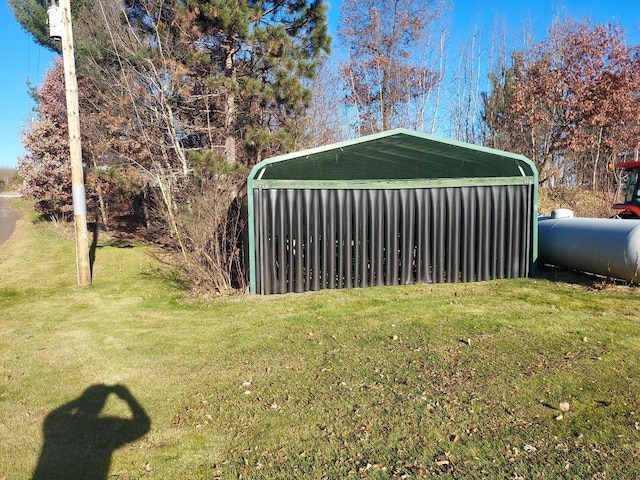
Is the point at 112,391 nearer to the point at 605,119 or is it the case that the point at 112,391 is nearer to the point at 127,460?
the point at 127,460

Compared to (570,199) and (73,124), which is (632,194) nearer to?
(570,199)

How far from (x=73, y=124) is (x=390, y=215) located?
706 centimetres

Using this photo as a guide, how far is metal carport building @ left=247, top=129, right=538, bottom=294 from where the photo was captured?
8852 millimetres

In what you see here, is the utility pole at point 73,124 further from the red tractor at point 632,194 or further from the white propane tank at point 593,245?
the red tractor at point 632,194

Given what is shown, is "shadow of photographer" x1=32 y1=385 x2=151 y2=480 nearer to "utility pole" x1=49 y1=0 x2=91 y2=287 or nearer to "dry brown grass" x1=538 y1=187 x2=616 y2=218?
"utility pole" x1=49 y1=0 x2=91 y2=287

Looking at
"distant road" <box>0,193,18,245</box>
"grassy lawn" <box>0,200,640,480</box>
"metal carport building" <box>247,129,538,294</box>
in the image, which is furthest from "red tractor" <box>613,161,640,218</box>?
"distant road" <box>0,193,18,245</box>

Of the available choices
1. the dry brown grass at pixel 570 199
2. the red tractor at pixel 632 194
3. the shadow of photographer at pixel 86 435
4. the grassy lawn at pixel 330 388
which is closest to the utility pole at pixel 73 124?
the grassy lawn at pixel 330 388

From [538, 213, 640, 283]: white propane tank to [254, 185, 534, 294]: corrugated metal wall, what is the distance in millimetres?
692

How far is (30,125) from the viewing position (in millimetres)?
19375

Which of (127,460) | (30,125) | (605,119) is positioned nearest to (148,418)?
(127,460)

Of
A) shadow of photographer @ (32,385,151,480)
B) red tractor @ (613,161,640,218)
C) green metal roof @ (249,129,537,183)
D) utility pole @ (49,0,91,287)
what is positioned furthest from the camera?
red tractor @ (613,161,640,218)

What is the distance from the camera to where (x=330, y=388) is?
4.39 m

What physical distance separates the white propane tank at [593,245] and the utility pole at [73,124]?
32.8 ft

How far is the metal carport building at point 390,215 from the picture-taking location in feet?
29.0
